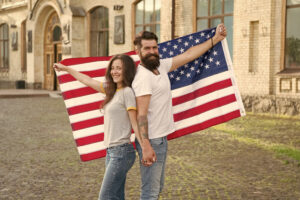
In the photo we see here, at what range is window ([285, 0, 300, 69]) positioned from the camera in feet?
43.8

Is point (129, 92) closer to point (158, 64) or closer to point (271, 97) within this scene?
point (158, 64)

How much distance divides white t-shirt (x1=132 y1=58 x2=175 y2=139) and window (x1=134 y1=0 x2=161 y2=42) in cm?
1565

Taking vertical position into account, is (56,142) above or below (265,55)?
below

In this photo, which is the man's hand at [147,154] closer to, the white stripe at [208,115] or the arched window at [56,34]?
the white stripe at [208,115]

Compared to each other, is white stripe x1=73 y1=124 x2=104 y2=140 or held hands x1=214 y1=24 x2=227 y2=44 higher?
held hands x1=214 y1=24 x2=227 y2=44

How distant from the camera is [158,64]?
10.9 feet

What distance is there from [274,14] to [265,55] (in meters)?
1.28

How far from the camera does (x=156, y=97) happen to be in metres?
3.27

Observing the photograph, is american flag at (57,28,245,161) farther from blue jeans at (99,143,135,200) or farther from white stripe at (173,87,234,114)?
blue jeans at (99,143,135,200)

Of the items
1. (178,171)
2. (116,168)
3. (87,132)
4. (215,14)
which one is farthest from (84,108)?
(215,14)

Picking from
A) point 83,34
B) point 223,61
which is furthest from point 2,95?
point 223,61

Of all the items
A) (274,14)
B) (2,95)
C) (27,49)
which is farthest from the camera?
(27,49)

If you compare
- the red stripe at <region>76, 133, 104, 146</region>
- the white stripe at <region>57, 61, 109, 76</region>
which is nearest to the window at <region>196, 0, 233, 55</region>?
the white stripe at <region>57, 61, 109, 76</region>

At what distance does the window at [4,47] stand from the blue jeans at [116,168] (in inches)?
1149
